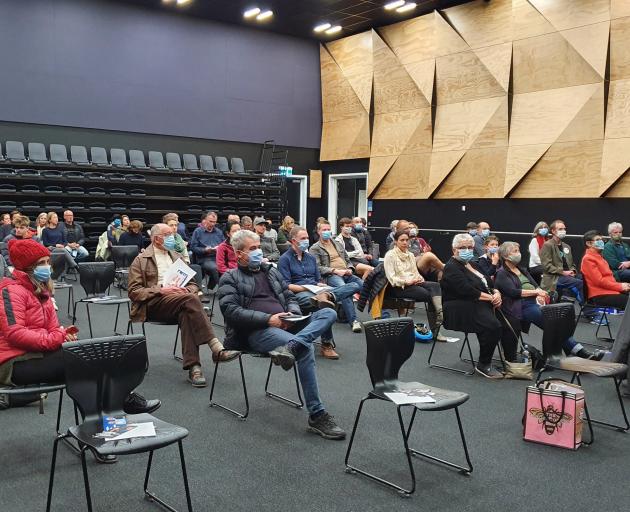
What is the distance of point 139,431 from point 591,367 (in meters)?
3.09

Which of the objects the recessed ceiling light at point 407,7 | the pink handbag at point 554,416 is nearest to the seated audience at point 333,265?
the pink handbag at point 554,416

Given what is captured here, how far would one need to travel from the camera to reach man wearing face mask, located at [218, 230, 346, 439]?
12.8 feet

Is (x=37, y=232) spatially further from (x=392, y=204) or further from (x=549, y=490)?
(x=549, y=490)

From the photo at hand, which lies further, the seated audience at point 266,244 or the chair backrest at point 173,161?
the chair backrest at point 173,161

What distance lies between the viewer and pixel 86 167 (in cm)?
1223

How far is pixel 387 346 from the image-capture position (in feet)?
11.6

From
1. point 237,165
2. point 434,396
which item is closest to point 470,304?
point 434,396

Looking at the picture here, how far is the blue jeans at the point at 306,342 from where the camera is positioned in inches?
154

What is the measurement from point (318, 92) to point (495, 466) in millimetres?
14121

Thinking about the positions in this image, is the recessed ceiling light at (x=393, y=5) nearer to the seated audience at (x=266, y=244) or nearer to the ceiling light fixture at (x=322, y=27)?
the ceiling light fixture at (x=322, y=27)

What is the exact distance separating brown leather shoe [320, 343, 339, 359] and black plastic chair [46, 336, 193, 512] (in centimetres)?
Result: 297

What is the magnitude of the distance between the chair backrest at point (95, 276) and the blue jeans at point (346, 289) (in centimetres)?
240

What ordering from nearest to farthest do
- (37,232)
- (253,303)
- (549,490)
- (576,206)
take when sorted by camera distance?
(549,490)
(253,303)
(37,232)
(576,206)

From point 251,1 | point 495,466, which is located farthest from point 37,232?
point 495,466
